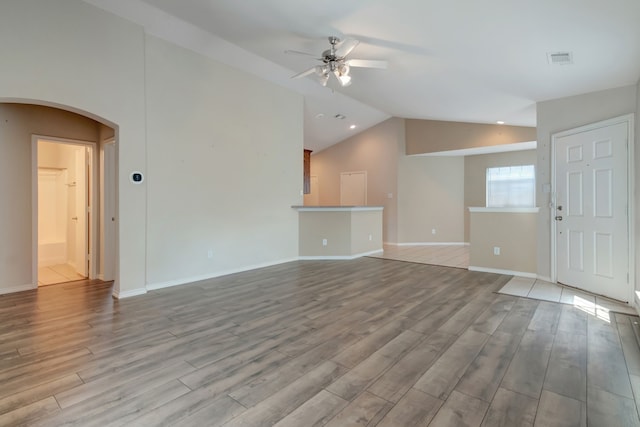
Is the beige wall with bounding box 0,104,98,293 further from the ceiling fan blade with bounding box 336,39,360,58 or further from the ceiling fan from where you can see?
the ceiling fan blade with bounding box 336,39,360,58

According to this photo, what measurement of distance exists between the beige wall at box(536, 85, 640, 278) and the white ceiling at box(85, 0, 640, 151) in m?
0.12

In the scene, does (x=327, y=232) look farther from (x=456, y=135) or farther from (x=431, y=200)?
(x=456, y=135)

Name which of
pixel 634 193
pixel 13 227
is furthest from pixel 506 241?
pixel 13 227

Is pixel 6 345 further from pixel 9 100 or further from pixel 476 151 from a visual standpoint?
pixel 476 151

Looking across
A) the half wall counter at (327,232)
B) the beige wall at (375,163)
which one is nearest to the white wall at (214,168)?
the half wall counter at (327,232)

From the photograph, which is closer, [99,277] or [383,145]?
[99,277]

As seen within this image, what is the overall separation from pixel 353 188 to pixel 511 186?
400 centimetres

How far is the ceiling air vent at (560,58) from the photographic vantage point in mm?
3219

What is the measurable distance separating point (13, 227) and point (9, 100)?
6.07 feet

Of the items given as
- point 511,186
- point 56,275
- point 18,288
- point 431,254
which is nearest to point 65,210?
point 56,275

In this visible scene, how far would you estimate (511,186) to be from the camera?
7781 mm

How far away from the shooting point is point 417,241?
27.8ft

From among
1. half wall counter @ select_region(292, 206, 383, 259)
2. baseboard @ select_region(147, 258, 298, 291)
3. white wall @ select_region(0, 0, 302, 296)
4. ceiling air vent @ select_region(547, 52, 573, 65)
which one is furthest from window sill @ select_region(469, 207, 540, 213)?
baseboard @ select_region(147, 258, 298, 291)

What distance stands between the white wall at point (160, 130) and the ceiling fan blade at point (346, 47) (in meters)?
2.12
